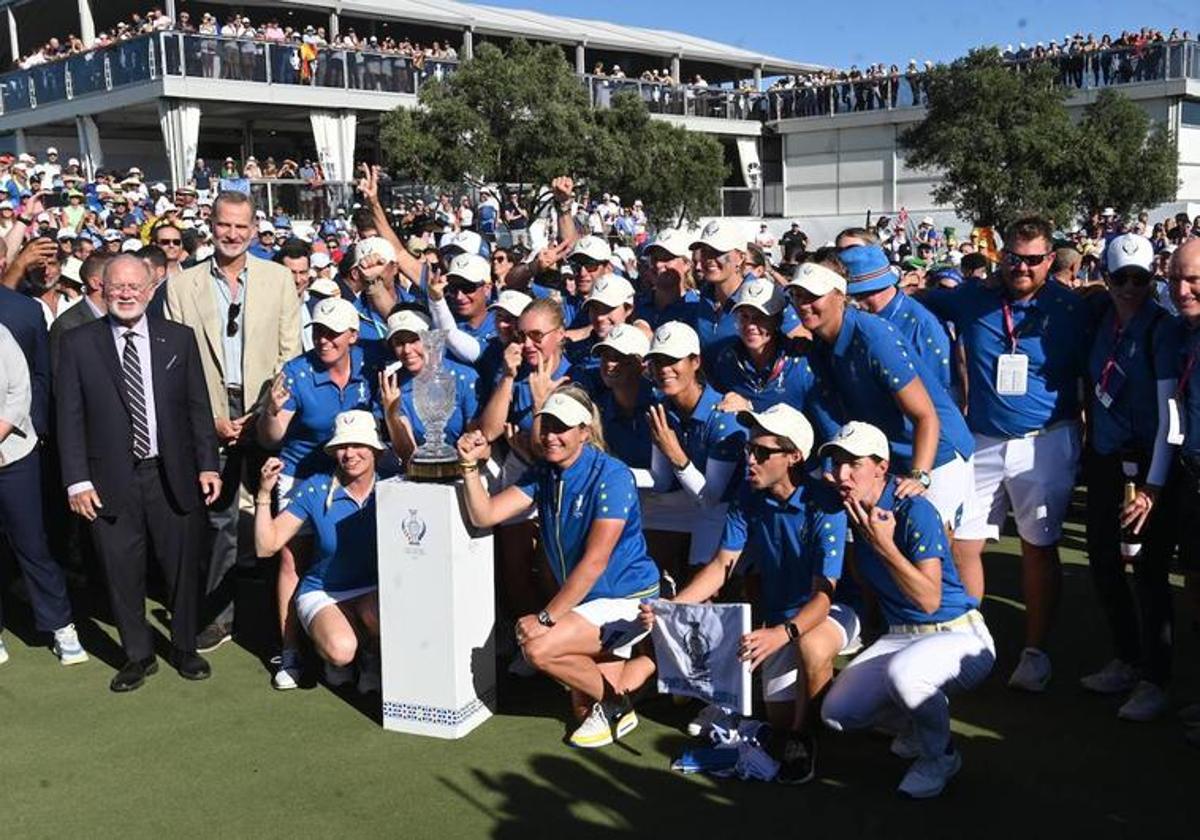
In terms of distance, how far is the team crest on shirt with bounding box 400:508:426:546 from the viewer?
15.5ft

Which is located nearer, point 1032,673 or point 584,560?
point 584,560

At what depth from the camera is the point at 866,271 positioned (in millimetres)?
5180

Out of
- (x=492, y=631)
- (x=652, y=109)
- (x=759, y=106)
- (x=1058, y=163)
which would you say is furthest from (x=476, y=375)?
(x=759, y=106)

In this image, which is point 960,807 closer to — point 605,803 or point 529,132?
point 605,803

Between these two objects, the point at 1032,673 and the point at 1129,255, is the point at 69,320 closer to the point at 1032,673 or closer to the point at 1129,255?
the point at 1032,673

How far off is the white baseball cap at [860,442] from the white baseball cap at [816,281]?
0.72 meters

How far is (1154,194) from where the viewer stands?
27.1 meters

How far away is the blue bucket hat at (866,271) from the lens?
5.19 metres

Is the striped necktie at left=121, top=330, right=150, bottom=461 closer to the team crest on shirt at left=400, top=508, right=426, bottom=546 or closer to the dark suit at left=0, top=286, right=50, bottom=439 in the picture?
the dark suit at left=0, top=286, right=50, bottom=439

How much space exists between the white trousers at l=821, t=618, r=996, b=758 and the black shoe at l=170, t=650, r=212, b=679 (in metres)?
2.99

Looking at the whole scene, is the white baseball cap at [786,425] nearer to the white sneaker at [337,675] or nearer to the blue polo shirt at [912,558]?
the blue polo shirt at [912,558]

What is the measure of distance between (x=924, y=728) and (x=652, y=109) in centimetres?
3348

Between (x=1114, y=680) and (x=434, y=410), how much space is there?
3.08m

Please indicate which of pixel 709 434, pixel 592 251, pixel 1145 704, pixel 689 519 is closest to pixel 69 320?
pixel 592 251
